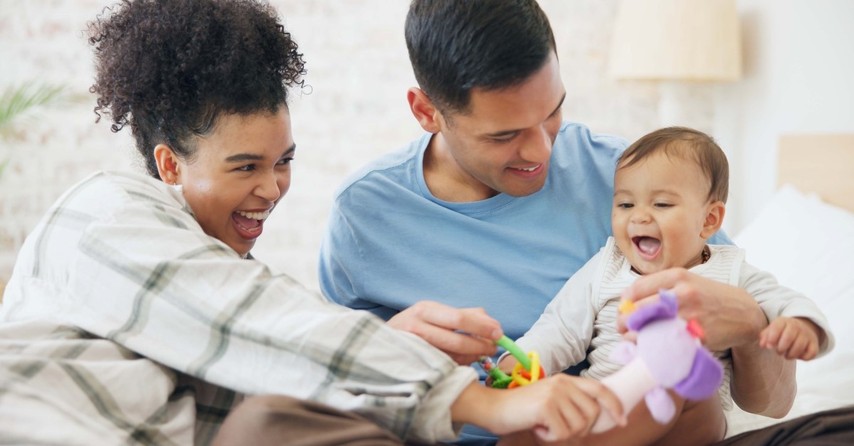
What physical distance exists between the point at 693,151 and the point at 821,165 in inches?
52.9

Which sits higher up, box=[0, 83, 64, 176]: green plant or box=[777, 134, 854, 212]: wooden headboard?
box=[0, 83, 64, 176]: green plant

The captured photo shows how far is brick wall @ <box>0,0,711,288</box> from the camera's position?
148 inches

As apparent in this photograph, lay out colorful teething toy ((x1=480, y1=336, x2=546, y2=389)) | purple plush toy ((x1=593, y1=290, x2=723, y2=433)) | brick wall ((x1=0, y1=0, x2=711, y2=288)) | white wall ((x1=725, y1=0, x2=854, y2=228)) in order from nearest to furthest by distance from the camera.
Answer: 1. purple plush toy ((x1=593, y1=290, x2=723, y2=433))
2. colorful teething toy ((x1=480, y1=336, x2=546, y2=389))
3. white wall ((x1=725, y1=0, x2=854, y2=228))
4. brick wall ((x1=0, y1=0, x2=711, y2=288))

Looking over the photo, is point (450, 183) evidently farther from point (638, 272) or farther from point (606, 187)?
point (638, 272)

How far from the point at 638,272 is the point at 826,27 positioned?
1.66m

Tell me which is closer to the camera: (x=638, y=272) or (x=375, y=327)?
(x=375, y=327)

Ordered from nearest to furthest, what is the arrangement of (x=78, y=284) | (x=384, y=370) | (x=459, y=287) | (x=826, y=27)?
(x=384, y=370) < (x=78, y=284) < (x=459, y=287) < (x=826, y=27)

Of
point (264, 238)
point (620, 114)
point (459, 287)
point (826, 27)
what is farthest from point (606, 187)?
point (264, 238)

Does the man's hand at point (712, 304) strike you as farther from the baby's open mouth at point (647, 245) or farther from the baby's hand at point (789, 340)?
the baby's open mouth at point (647, 245)

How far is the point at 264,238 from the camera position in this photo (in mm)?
3881

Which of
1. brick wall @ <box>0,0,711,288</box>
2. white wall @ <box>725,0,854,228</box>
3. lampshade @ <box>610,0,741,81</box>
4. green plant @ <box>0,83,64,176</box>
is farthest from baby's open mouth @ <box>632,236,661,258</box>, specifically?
green plant @ <box>0,83,64,176</box>

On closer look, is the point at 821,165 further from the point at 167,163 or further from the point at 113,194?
the point at 113,194

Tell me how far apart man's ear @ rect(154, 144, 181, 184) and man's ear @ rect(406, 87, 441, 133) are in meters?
0.42

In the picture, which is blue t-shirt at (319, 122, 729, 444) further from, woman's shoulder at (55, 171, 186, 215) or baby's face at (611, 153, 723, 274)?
woman's shoulder at (55, 171, 186, 215)
